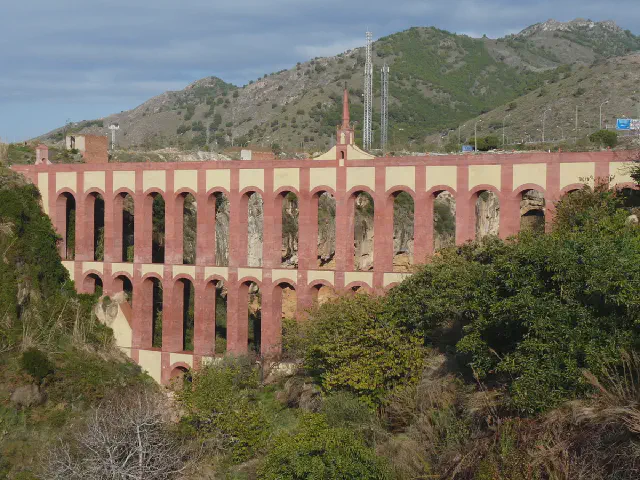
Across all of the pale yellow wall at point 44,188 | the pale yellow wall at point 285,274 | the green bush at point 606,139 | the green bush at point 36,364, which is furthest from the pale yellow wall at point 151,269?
the green bush at point 606,139

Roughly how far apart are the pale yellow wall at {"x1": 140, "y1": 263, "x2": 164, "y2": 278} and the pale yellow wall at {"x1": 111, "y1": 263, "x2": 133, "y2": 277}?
2.27 feet

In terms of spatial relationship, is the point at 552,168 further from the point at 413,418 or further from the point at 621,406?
the point at 621,406

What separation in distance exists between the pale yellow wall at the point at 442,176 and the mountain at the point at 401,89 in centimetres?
5657

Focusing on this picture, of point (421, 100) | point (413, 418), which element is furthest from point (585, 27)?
point (413, 418)

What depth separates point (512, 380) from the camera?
17812 mm

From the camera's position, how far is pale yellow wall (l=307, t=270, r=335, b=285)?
33.4 metres

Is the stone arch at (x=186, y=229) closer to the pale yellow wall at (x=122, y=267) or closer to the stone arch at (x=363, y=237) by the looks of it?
the pale yellow wall at (x=122, y=267)

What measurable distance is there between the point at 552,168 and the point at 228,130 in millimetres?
89838

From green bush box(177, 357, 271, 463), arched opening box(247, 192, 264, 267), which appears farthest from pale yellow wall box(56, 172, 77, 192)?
green bush box(177, 357, 271, 463)

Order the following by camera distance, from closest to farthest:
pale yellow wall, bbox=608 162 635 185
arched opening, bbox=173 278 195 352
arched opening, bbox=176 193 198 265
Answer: pale yellow wall, bbox=608 162 635 185 → arched opening, bbox=173 278 195 352 → arched opening, bbox=176 193 198 265

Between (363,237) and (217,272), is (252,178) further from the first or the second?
(363,237)

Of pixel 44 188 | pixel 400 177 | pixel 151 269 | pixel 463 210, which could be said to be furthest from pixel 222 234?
pixel 463 210

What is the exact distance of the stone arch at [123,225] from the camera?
3875cm

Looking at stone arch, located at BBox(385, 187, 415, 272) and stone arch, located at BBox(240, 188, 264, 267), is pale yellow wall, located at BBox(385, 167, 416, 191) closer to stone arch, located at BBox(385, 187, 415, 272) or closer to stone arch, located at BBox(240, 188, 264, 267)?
stone arch, located at BBox(240, 188, 264, 267)
